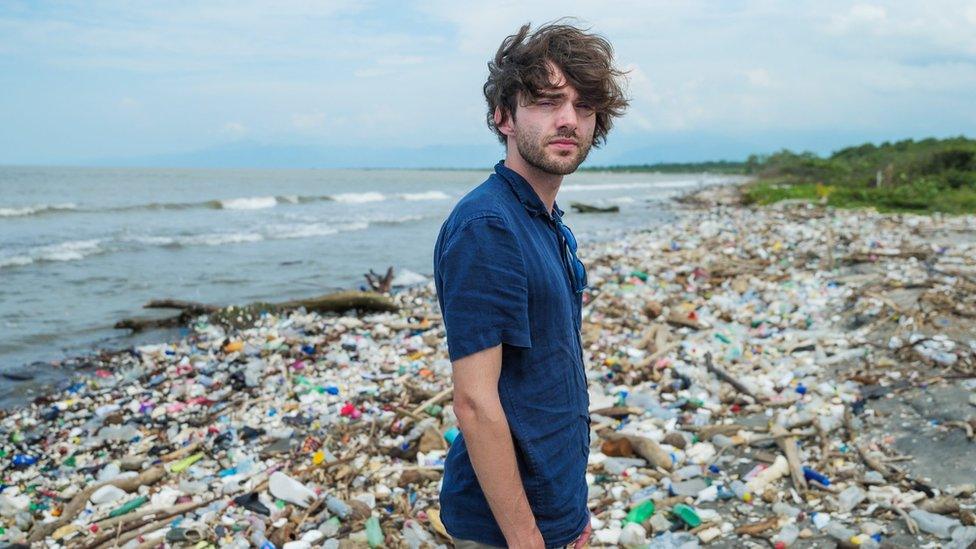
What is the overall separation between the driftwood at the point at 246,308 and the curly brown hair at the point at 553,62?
870cm

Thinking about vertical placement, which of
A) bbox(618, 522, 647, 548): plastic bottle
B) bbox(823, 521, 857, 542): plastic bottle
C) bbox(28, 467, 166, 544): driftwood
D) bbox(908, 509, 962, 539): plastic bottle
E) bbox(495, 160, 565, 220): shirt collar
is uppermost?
bbox(495, 160, 565, 220): shirt collar

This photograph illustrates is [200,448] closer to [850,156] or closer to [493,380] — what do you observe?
[493,380]

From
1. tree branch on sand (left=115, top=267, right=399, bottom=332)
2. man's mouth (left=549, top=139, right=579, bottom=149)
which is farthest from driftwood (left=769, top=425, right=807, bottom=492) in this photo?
tree branch on sand (left=115, top=267, right=399, bottom=332)

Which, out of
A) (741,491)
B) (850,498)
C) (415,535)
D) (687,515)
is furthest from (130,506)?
(850,498)

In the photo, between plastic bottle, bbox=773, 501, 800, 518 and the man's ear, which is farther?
plastic bottle, bbox=773, 501, 800, 518

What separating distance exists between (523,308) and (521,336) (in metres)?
0.07

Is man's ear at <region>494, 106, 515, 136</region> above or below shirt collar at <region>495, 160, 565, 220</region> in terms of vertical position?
above

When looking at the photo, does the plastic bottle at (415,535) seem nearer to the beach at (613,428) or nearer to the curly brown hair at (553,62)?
the beach at (613,428)

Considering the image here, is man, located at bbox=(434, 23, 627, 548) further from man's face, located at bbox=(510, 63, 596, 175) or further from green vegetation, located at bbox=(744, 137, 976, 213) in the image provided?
green vegetation, located at bbox=(744, 137, 976, 213)

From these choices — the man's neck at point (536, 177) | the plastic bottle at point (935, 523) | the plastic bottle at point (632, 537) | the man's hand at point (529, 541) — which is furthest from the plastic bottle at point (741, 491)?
the man's neck at point (536, 177)

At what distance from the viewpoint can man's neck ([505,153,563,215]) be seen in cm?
195

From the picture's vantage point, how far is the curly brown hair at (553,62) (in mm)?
1935

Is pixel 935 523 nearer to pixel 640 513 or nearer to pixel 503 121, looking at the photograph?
pixel 640 513

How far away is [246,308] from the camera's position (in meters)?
10.8
